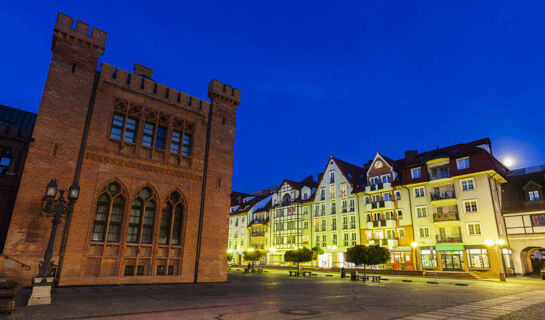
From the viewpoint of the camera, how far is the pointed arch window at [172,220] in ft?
67.0

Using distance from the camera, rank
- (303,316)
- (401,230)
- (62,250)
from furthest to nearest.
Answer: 1. (401,230)
2. (62,250)
3. (303,316)

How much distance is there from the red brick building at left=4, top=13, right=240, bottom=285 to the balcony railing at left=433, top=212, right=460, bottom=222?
1147 inches

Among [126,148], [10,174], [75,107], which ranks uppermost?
[75,107]

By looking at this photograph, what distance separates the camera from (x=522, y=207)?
37094 mm

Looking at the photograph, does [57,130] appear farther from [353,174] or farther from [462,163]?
[353,174]

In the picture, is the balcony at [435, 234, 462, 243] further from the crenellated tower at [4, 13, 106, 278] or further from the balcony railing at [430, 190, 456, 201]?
the crenellated tower at [4, 13, 106, 278]

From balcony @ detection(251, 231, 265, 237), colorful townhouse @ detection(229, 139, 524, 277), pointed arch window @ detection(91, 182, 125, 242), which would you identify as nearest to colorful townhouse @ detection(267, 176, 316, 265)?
colorful townhouse @ detection(229, 139, 524, 277)

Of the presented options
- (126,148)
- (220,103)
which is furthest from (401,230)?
(126,148)

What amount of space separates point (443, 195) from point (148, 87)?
36810mm

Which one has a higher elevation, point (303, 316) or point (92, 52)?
point (92, 52)

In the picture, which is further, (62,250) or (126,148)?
(126,148)

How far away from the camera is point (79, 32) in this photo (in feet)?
63.6

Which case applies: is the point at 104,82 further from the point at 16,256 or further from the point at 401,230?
the point at 401,230

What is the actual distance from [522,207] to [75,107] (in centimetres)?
4645
